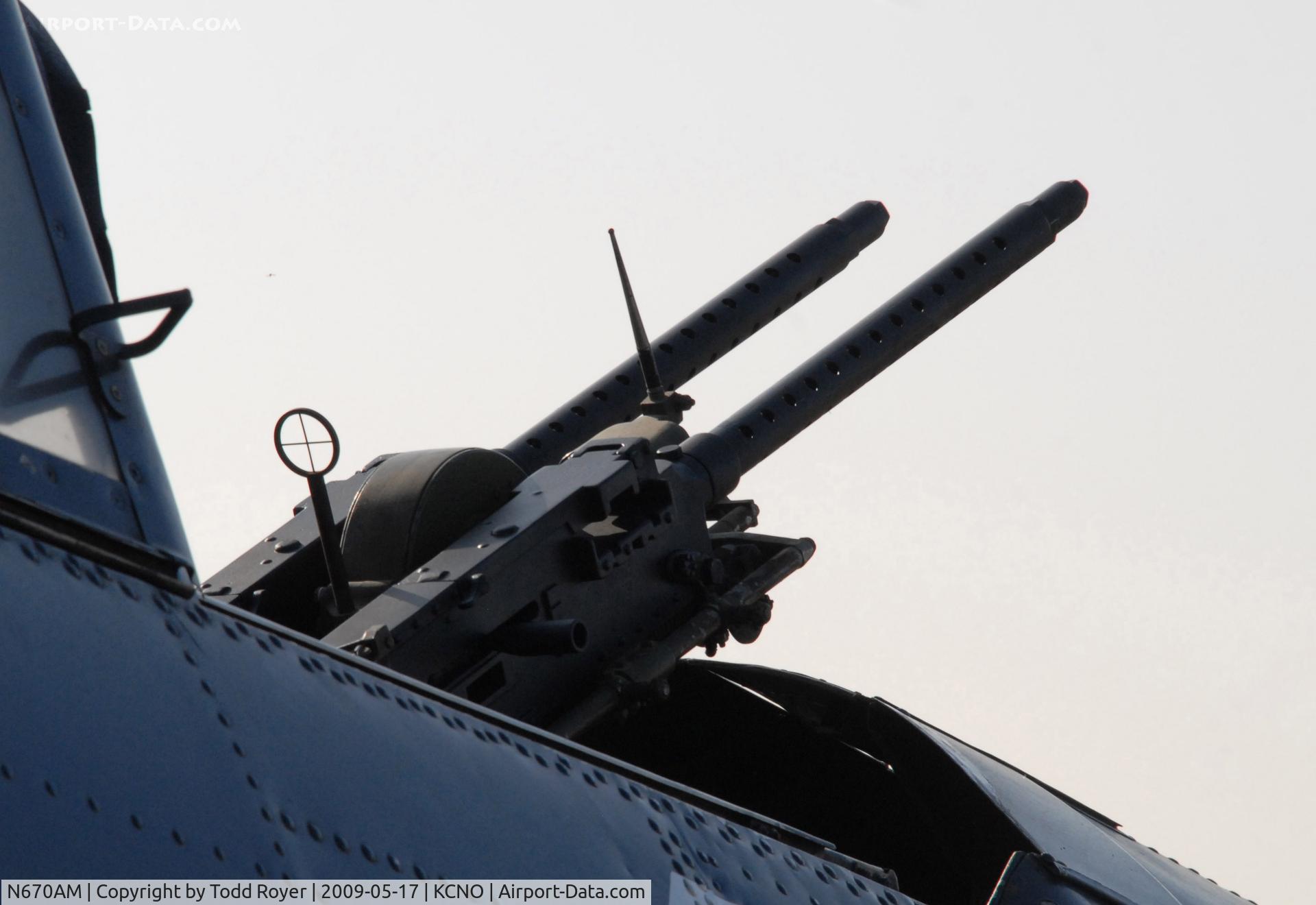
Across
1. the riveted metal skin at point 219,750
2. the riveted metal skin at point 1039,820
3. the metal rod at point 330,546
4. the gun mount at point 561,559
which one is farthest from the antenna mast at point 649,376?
the riveted metal skin at point 219,750

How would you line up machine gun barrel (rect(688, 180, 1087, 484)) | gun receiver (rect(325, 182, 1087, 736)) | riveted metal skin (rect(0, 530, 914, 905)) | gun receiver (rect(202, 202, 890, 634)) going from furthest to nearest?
machine gun barrel (rect(688, 180, 1087, 484)), gun receiver (rect(202, 202, 890, 634)), gun receiver (rect(325, 182, 1087, 736)), riveted metal skin (rect(0, 530, 914, 905))

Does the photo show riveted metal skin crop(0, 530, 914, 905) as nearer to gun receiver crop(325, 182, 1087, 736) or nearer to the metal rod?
the metal rod

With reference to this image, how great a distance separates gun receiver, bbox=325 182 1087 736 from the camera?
196 inches

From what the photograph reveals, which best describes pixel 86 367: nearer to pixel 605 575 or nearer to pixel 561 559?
pixel 561 559

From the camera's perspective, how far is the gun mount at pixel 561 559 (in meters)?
5.00

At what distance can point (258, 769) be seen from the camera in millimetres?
2270

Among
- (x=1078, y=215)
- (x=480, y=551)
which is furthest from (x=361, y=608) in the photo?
(x=1078, y=215)

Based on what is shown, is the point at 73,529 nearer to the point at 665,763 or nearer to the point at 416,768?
the point at 416,768

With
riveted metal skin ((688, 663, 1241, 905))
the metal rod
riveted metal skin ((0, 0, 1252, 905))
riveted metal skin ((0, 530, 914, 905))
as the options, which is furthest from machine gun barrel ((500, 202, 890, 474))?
riveted metal skin ((0, 530, 914, 905))

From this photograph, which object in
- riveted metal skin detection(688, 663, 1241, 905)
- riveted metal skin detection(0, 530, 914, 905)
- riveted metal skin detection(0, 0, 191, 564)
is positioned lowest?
riveted metal skin detection(688, 663, 1241, 905)

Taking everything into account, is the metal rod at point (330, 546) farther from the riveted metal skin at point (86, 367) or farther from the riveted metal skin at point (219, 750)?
the riveted metal skin at point (86, 367)

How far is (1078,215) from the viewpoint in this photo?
7.67 meters

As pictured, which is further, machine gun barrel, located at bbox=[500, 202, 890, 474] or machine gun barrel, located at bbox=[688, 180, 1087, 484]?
machine gun barrel, located at bbox=[500, 202, 890, 474]

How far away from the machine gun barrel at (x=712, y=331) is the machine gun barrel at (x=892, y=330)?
1.43ft
